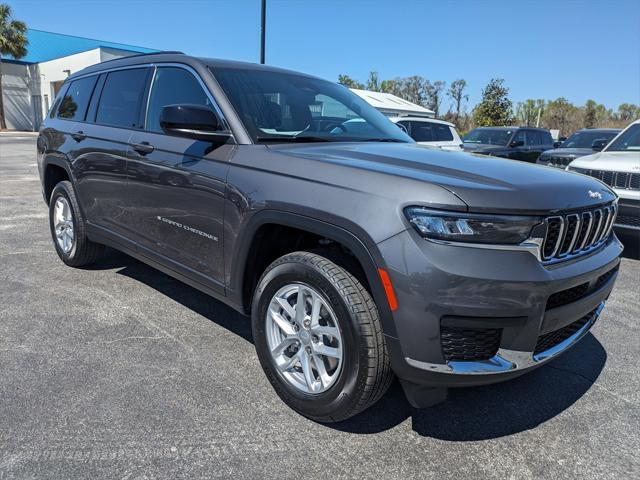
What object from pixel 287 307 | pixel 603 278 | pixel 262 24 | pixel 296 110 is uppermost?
pixel 262 24

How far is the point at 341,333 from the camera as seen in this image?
229 cm

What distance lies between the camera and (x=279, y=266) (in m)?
2.58

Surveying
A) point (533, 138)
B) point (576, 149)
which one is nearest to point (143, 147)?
point (576, 149)

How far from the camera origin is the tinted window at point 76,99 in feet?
15.1

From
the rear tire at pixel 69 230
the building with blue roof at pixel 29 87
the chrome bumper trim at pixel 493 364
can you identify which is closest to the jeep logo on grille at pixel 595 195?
the chrome bumper trim at pixel 493 364

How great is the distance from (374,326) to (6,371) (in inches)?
88.5

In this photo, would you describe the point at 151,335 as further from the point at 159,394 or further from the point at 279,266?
the point at 279,266

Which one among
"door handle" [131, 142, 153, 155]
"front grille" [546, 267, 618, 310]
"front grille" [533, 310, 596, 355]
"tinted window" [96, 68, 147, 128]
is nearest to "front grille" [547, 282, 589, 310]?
"front grille" [546, 267, 618, 310]

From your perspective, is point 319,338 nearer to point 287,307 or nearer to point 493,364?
point 287,307

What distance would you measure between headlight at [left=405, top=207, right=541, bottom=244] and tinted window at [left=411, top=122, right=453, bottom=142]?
423 inches

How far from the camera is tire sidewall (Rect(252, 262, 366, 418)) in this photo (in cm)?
225

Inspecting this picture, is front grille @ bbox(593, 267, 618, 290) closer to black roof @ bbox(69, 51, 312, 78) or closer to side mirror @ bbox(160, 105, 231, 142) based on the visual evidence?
side mirror @ bbox(160, 105, 231, 142)

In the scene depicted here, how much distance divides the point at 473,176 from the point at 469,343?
0.78m

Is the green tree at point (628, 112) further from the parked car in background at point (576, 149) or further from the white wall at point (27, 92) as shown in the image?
the white wall at point (27, 92)
